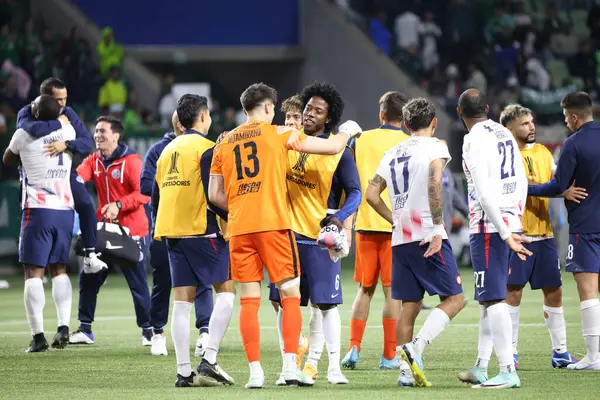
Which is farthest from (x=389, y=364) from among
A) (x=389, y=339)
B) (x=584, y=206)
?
(x=584, y=206)

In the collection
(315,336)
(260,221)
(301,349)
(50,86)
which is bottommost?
(301,349)

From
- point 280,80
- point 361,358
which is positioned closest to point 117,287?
point 361,358

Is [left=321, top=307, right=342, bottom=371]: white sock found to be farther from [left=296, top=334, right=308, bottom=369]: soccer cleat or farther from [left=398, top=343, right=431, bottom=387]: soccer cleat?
[left=296, top=334, right=308, bottom=369]: soccer cleat

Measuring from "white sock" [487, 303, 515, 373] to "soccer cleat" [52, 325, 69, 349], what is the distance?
5228 mm

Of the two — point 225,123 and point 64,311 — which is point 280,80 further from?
point 64,311

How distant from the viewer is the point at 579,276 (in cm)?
1110

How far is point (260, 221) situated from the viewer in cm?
954

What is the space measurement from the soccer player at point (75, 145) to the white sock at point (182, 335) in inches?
133

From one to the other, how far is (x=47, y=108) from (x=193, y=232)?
11.1 ft

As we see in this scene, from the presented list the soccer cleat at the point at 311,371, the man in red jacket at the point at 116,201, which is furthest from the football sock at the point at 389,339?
the man in red jacket at the point at 116,201

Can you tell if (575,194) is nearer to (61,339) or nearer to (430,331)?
(430,331)

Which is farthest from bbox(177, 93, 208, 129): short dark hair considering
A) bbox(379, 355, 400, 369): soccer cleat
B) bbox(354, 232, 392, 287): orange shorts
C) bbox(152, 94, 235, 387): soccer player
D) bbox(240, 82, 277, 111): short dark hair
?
bbox(379, 355, 400, 369): soccer cleat

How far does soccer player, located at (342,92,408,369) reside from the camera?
11.3m

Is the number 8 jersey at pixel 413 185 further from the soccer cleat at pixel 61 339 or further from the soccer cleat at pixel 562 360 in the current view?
the soccer cleat at pixel 61 339
